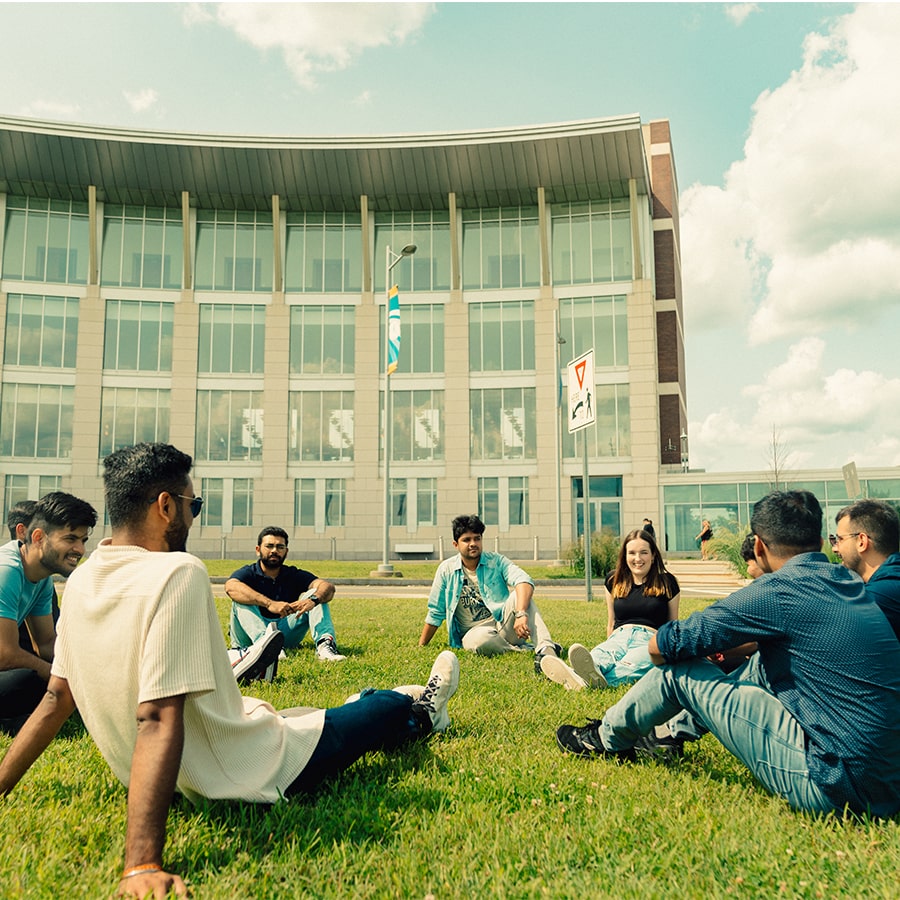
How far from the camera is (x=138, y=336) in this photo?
131 ft

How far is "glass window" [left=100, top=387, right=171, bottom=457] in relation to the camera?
3922cm

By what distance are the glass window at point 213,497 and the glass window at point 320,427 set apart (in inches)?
144

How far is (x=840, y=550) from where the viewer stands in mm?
4758

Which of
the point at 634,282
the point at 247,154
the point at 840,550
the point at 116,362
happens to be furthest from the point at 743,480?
the point at 840,550

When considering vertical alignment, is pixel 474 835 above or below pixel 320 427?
below

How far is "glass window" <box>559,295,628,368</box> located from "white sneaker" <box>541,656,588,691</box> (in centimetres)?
3294

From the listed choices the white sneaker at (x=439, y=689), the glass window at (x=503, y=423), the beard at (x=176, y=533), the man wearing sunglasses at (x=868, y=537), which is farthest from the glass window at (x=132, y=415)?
the beard at (x=176, y=533)

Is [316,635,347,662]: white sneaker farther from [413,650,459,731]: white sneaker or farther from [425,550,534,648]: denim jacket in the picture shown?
[413,650,459,731]: white sneaker

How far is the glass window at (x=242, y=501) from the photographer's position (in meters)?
39.2

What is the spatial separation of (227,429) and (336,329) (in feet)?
23.6

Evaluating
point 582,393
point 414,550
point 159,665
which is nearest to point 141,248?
point 414,550

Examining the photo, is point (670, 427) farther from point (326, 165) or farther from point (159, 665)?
point (159, 665)

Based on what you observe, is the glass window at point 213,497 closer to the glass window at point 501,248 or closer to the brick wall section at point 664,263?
the glass window at point 501,248

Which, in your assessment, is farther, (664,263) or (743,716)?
(664,263)
